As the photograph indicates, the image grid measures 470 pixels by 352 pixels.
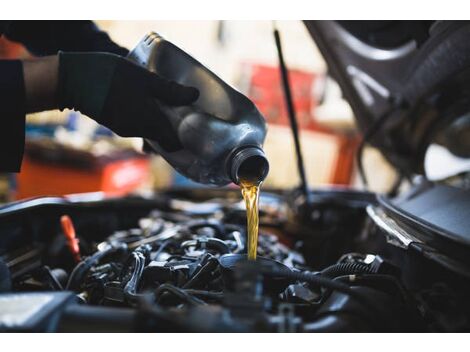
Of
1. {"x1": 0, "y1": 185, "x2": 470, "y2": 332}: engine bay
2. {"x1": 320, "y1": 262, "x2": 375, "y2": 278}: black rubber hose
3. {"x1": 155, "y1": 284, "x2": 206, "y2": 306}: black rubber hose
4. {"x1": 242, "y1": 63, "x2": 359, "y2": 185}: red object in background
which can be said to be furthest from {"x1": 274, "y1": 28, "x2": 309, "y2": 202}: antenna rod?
{"x1": 242, "y1": 63, "x2": 359, "y2": 185}: red object in background

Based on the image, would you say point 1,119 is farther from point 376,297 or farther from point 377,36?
point 377,36

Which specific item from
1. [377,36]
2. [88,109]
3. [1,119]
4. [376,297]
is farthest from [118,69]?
[377,36]

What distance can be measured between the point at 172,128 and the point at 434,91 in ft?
3.63

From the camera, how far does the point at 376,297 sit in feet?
2.35

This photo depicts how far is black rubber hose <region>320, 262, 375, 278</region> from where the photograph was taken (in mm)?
892

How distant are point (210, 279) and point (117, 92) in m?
0.51

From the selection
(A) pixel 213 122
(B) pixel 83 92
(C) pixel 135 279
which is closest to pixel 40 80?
(B) pixel 83 92

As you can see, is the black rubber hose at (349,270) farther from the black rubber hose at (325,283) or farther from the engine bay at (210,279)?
the black rubber hose at (325,283)

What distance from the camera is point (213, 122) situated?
3.12 ft

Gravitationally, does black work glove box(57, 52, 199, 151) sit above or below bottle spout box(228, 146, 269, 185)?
above

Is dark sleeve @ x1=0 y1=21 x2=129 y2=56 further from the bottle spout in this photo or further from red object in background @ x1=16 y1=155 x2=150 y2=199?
red object in background @ x1=16 y1=155 x2=150 y2=199

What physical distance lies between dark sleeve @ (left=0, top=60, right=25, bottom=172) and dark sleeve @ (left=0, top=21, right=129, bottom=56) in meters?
0.42

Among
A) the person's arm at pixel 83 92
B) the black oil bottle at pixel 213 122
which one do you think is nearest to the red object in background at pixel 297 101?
the black oil bottle at pixel 213 122

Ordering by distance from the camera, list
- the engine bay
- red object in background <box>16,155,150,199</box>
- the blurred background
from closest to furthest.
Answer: the engine bay, red object in background <box>16,155,150,199</box>, the blurred background
